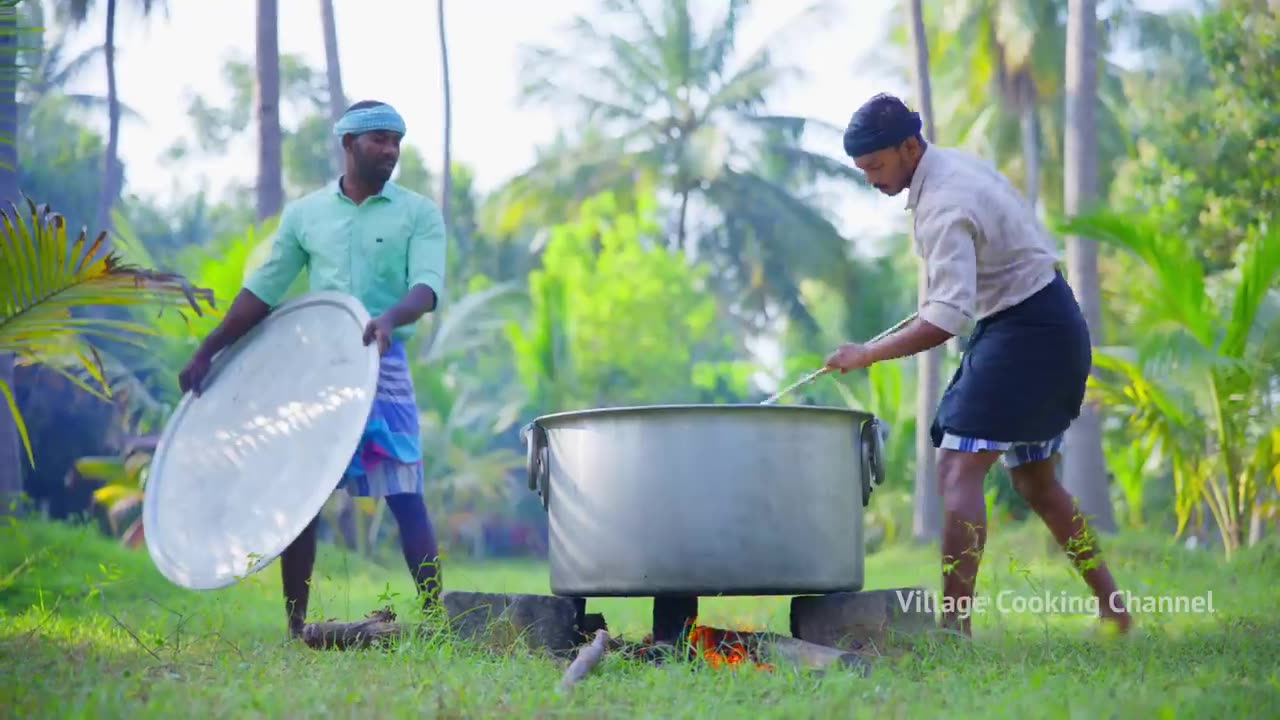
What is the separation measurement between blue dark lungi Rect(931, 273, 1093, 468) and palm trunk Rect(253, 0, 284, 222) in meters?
8.52

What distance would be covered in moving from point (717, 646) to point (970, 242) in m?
1.31

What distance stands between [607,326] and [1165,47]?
12036 millimetres

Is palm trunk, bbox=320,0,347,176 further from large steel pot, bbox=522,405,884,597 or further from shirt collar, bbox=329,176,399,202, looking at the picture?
large steel pot, bbox=522,405,884,597

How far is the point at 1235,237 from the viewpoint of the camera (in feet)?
39.9

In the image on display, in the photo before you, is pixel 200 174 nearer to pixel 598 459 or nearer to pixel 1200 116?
pixel 1200 116

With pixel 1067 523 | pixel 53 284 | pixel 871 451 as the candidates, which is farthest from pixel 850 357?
pixel 53 284

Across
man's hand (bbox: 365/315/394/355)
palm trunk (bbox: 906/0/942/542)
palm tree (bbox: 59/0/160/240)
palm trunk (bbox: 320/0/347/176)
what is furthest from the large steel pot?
palm tree (bbox: 59/0/160/240)

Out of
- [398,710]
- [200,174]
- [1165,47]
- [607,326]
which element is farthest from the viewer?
[200,174]

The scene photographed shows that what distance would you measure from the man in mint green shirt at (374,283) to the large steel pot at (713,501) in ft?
2.51

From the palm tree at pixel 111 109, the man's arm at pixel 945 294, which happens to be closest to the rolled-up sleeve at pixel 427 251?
the man's arm at pixel 945 294

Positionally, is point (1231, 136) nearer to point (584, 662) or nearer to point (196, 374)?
point (196, 374)

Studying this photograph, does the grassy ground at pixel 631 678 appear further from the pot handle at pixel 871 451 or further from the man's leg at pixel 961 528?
the pot handle at pixel 871 451

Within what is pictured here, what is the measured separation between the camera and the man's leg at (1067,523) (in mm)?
3932

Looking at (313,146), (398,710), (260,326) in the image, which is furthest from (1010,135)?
(398,710)
